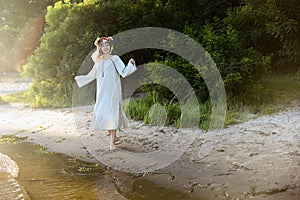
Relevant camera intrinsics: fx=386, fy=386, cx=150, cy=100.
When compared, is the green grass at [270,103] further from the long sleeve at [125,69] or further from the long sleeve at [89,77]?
the long sleeve at [89,77]

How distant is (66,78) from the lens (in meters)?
12.0

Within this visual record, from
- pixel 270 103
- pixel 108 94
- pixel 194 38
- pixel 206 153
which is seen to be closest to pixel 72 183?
pixel 108 94

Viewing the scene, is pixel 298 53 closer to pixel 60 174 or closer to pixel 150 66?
pixel 150 66

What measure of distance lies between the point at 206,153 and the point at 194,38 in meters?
4.05

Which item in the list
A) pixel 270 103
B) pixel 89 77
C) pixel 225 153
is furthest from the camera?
pixel 270 103

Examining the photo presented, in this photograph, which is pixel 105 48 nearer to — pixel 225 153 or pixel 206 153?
pixel 206 153

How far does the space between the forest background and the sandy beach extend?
0.84 m

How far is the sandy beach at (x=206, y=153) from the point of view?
4.80 m

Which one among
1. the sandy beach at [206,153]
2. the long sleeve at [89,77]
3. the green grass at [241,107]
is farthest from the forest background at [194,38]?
the long sleeve at [89,77]

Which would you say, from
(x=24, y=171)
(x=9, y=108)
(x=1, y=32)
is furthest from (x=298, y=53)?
(x=1, y=32)

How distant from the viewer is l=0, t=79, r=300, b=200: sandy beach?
189 inches

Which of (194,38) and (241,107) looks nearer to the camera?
(241,107)

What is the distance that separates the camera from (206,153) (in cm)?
625

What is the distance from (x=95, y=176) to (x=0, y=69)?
2535 cm
